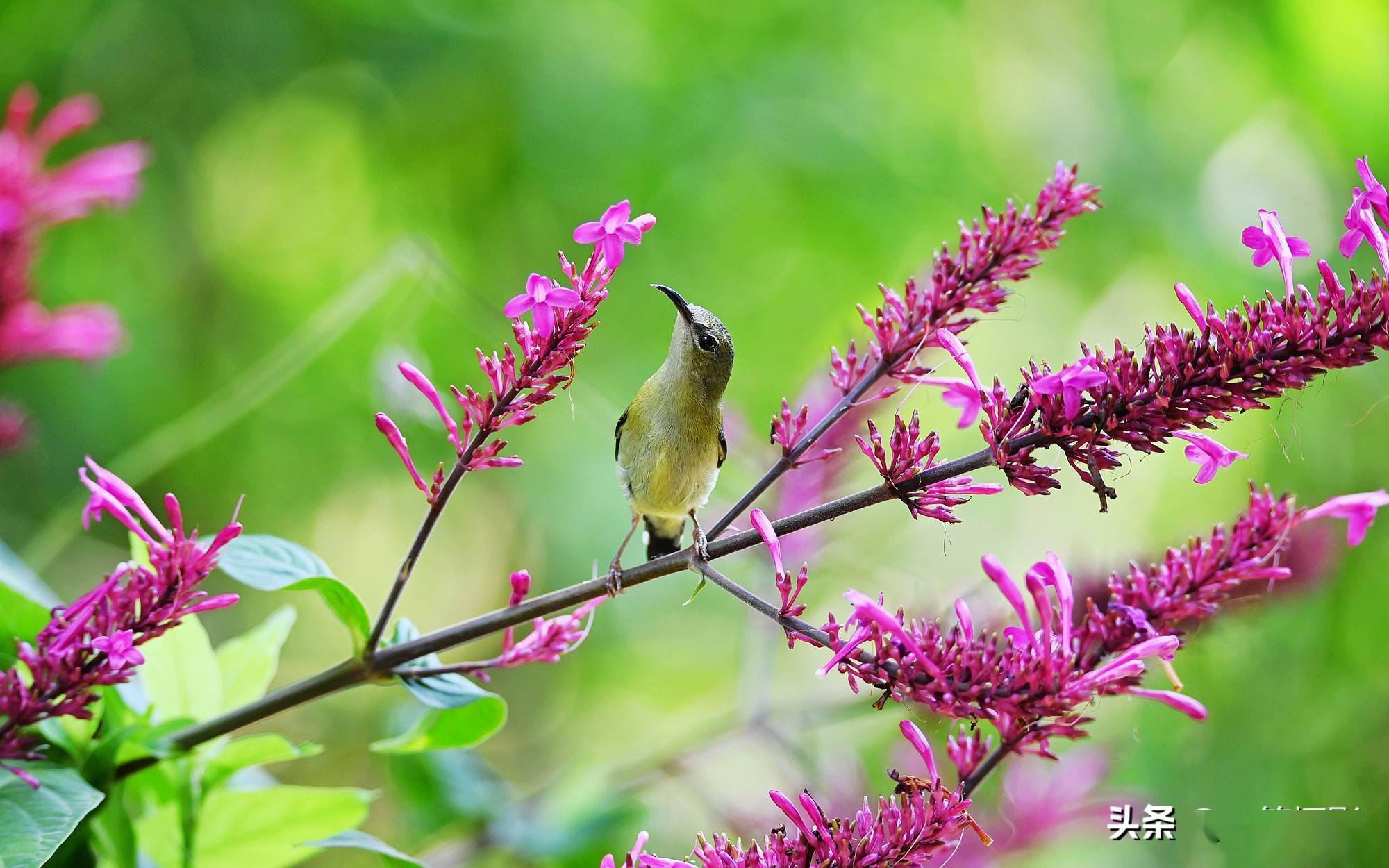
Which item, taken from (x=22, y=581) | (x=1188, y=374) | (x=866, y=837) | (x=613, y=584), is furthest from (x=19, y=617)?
(x=1188, y=374)

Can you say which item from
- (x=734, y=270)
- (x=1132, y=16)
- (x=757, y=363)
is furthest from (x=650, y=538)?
(x=1132, y=16)

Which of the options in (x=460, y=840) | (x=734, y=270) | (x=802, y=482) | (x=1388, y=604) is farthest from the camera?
(x=734, y=270)

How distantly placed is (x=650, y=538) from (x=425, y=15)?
2500 mm

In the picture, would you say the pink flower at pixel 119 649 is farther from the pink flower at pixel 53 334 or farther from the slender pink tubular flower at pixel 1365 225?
the slender pink tubular flower at pixel 1365 225

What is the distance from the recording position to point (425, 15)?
357cm

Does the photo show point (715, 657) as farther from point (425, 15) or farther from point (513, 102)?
point (425, 15)

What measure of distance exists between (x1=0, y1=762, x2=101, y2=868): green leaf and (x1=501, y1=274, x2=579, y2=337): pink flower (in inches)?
19.1

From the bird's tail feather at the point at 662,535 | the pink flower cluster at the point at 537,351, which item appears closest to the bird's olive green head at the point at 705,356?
the bird's tail feather at the point at 662,535

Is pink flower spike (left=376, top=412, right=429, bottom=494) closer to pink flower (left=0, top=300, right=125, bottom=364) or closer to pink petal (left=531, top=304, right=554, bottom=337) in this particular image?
pink petal (left=531, top=304, right=554, bottom=337)

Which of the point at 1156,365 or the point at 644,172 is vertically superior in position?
the point at 644,172

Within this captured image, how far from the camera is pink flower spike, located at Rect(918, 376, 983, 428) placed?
95 cm

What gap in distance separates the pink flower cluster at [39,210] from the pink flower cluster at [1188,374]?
1.22 metres

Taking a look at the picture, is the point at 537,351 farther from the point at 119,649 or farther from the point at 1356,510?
the point at 1356,510

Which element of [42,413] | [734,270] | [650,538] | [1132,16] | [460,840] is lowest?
[460,840]
